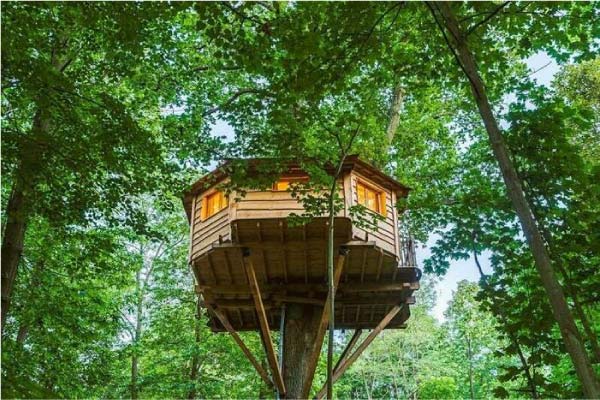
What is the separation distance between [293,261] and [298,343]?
1.69 m

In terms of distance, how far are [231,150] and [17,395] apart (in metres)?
3.57

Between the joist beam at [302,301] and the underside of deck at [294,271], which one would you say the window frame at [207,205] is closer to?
the underside of deck at [294,271]

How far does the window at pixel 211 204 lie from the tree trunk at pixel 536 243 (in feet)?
21.9

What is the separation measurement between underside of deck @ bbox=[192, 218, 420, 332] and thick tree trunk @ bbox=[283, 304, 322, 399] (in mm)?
271

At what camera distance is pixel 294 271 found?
10.2 meters

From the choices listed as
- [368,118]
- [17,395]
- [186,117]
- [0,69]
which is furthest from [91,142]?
[186,117]

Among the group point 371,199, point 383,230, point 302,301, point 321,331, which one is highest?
point 371,199

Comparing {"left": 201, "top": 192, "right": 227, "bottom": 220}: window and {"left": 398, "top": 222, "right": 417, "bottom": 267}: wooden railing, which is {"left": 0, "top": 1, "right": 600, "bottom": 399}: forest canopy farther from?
{"left": 201, "top": 192, "right": 227, "bottom": 220}: window

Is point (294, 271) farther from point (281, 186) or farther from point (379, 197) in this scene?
point (379, 197)

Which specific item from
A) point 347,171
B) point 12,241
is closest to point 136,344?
point 347,171

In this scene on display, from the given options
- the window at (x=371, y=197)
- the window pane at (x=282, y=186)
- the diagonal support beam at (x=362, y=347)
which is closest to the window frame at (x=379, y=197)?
the window at (x=371, y=197)

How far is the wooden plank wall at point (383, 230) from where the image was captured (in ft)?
29.9

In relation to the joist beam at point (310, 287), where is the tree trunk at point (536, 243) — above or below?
below

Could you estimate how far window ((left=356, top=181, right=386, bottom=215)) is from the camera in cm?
988
